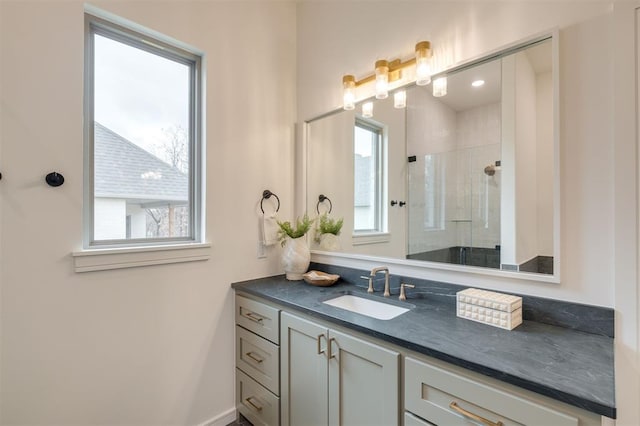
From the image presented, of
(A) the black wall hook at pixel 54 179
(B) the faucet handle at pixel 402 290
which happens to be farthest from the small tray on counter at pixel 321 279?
(A) the black wall hook at pixel 54 179

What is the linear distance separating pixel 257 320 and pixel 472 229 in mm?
1219

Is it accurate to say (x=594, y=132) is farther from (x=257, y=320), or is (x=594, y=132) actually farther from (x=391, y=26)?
(x=257, y=320)

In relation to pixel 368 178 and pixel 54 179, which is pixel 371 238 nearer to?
pixel 368 178

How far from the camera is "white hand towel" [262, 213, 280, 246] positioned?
2.06m

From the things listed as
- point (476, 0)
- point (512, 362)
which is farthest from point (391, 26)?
point (512, 362)

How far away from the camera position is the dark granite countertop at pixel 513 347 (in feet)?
2.55

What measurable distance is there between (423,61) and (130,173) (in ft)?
5.21

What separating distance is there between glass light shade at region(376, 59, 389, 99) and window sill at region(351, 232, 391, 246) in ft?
2.57

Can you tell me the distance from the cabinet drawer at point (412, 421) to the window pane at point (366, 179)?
38.5 inches

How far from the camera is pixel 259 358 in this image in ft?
5.65

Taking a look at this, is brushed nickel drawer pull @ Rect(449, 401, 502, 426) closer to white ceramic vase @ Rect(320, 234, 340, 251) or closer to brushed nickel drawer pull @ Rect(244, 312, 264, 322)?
brushed nickel drawer pull @ Rect(244, 312, 264, 322)

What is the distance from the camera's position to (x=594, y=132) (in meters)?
1.10

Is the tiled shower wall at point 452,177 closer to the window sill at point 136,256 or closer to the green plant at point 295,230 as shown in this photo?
the green plant at point 295,230

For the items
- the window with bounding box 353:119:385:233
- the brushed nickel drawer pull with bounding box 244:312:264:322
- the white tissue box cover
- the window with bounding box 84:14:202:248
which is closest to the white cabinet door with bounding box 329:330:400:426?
the white tissue box cover
